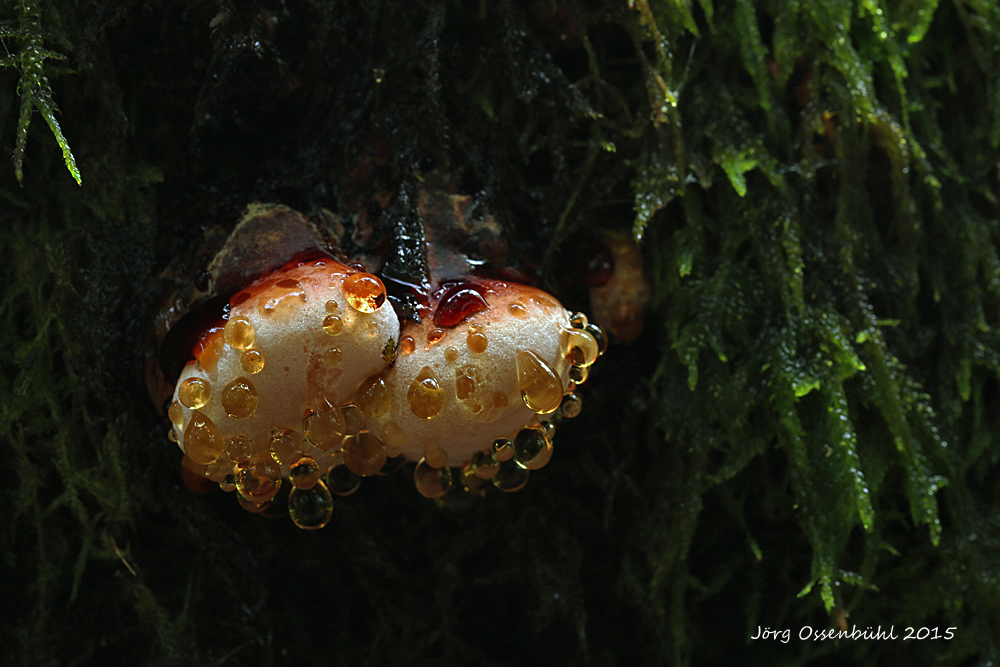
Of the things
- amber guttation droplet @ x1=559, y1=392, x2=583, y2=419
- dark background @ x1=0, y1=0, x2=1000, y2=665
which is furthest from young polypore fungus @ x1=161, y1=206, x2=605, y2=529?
dark background @ x1=0, y1=0, x2=1000, y2=665

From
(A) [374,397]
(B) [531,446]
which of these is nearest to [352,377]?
(A) [374,397]

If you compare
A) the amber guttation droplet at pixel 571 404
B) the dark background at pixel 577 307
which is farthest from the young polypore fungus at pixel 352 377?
the dark background at pixel 577 307

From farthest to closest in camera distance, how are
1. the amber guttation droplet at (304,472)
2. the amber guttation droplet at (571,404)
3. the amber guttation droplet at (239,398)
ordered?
the amber guttation droplet at (571,404) → the amber guttation droplet at (304,472) → the amber guttation droplet at (239,398)

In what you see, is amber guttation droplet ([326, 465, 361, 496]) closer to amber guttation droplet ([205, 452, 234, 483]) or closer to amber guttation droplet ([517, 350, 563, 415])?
amber guttation droplet ([205, 452, 234, 483])

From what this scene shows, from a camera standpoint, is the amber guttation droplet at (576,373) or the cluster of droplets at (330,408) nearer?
the cluster of droplets at (330,408)

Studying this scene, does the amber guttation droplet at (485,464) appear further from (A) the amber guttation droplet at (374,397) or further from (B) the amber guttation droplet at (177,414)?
(B) the amber guttation droplet at (177,414)

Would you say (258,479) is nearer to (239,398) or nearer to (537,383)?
(239,398)
